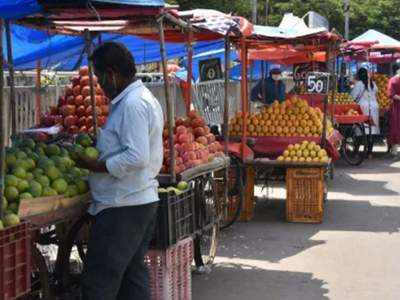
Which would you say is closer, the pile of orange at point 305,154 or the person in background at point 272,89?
the pile of orange at point 305,154

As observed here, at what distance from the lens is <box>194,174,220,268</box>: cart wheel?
20.4 ft

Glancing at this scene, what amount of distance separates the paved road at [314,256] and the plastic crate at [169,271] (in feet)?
1.91

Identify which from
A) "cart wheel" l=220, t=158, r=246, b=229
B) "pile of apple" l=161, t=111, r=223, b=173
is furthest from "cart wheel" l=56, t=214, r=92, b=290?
"cart wheel" l=220, t=158, r=246, b=229

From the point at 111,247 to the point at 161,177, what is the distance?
4.70 ft

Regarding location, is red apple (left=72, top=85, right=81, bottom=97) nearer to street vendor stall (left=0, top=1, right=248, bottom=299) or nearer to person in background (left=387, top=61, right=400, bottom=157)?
street vendor stall (left=0, top=1, right=248, bottom=299)

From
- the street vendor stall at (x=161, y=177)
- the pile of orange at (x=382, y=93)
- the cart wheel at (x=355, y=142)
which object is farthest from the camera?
the pile of orange at (x=382, y=93)

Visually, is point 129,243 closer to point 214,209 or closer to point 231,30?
point 214,209

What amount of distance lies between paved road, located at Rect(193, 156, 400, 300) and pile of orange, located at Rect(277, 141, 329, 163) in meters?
0.84

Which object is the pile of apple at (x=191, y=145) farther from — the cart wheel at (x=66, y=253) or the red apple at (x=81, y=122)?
the red apple at (x=81, y=122)

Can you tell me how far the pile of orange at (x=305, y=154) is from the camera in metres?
9.02

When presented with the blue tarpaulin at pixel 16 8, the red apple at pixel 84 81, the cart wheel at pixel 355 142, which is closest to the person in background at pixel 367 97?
the cart wheel at pixel 355 142

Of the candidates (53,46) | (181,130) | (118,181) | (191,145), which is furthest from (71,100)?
(118,181)

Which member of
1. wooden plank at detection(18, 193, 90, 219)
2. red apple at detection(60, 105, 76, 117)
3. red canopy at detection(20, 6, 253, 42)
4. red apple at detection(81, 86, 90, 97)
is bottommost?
wooden plank at detection(18, 193, 90, 219)

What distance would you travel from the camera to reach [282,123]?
981 cm
